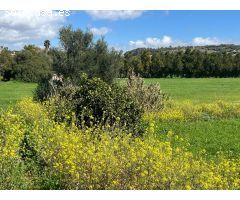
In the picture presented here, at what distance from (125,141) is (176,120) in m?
8.92

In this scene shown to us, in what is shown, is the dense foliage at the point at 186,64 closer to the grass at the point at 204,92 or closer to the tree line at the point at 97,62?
the tree line at the point at 97,62

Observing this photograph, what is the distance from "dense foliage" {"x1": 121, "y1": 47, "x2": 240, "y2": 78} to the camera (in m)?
68.7

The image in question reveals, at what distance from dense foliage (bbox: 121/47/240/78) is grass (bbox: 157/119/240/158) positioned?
178 feet

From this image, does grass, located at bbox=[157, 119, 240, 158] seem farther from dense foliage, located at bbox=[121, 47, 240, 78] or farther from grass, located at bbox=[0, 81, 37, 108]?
dense foliage, located at bbox=[121, 47, 240, 78]

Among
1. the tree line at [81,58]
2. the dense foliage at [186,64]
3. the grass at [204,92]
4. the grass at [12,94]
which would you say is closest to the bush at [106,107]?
the tree line at [81,58]

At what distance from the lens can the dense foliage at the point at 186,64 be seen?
6869 centimetres

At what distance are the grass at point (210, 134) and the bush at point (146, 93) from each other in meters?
2.54

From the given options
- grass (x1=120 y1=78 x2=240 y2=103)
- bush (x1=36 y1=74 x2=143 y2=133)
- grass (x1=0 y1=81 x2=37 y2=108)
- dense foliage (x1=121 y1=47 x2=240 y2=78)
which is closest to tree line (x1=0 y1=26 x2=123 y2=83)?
grass (x1=120 y1=78 x2=240 y2=103)

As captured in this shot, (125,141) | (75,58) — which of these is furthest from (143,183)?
(75,58)

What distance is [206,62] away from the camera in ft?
227
